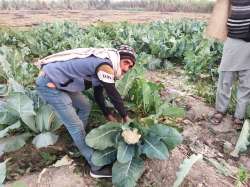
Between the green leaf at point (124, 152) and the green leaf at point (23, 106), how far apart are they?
911 mm

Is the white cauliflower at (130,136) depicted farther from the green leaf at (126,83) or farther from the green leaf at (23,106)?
the green leaf at (126,83)

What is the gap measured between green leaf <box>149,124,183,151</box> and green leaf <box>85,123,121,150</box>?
32cm

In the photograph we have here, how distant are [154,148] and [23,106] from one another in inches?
49.6

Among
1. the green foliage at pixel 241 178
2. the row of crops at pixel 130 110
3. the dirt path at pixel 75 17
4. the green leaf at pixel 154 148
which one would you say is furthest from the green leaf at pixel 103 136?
the dirt path at pixel 75 17

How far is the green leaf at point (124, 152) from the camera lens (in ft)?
10.8

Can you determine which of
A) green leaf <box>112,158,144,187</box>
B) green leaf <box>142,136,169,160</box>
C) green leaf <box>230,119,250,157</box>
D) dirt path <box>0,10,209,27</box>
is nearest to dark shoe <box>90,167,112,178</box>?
green leaf <box>112,158,144,187</box>

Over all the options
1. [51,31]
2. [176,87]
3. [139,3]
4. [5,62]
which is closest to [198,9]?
[139,3]

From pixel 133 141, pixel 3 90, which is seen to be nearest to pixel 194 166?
pixel 133 141

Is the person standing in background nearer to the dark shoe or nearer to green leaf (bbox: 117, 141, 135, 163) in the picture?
green leaf (bbox: 117, 141, 135, 163)

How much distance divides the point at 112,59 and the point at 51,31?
5579 millimetres

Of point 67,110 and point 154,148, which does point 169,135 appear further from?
point 67,110

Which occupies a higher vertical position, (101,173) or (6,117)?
(6,117)

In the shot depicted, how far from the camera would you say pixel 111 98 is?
10.6 ft

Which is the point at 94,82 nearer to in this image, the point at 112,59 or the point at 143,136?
the point at 112,59
